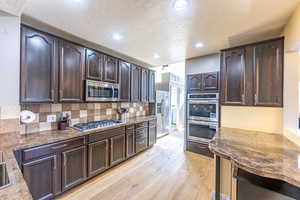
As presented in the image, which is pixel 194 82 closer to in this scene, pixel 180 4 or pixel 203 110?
A: pixel 203 110

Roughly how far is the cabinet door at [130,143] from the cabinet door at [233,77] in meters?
2.08

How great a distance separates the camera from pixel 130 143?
11.1 ft

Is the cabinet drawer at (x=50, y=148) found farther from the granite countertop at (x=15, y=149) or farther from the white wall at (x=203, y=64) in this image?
the white wall at (x=203, y=64)

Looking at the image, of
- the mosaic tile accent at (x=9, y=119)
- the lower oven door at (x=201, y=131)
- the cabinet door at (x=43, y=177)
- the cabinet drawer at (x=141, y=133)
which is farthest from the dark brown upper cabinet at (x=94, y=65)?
the lower oven door at (x=201, y=131)

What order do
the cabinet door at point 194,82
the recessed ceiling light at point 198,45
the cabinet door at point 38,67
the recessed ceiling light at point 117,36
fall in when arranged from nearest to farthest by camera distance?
the cabinet door at point 38,67, the recessed ceiling light at point 117,36, the recessed ceiling light at point 198,45, the cabinet door at point 194,82

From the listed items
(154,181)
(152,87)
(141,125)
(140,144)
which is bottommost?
(154,181)

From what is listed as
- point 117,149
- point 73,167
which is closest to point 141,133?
point 117,149

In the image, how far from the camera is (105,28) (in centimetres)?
237

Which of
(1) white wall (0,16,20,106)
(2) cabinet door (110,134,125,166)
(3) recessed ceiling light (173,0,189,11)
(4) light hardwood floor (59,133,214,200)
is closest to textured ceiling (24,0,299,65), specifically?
(3) recessed ceiling light (173,0,189,11)

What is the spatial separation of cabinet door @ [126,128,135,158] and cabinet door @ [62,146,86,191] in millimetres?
1071

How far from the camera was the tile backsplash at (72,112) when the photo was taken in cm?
227

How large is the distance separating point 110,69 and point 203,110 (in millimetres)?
2490

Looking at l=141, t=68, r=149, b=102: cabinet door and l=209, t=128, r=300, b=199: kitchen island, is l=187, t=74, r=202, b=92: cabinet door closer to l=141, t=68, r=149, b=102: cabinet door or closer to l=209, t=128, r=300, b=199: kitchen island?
l=141, t=68, r=149, b=102: cabinet door

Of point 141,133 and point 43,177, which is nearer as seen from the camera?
point 43,177
